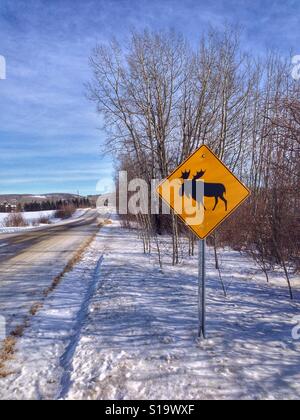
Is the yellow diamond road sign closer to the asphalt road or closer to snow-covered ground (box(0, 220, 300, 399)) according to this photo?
snow-covered ground (box(0, 220, 300, 399))

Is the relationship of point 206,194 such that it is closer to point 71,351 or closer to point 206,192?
point 206,192

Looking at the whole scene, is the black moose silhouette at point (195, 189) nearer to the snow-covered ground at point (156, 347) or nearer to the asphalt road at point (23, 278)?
the snow-covered ground at point (156, 347)

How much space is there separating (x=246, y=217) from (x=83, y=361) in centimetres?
627

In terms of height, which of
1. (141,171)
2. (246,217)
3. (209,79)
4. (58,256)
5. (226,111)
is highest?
(209,79)

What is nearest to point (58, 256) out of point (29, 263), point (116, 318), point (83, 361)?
point (29, 263)

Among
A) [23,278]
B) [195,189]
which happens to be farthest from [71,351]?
[23,278]

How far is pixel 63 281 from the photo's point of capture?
8.84 metres

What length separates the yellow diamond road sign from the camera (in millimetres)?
4508

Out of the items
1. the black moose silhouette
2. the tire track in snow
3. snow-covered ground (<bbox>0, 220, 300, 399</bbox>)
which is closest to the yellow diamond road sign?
the black moose silhouette

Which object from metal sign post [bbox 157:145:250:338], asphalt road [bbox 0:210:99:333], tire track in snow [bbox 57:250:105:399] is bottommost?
asphalt road [bbox 0:210:99:333]

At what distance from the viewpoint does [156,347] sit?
14.1 feet

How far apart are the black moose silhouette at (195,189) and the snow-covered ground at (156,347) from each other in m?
1.79

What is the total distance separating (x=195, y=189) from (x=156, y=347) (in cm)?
202

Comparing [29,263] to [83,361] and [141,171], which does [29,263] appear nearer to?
[141,171]
